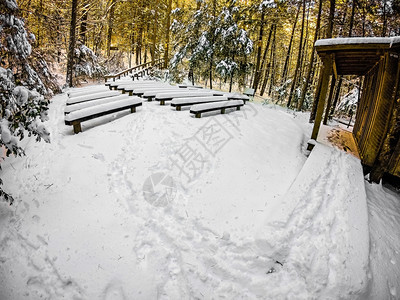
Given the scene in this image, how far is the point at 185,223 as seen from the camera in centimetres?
355

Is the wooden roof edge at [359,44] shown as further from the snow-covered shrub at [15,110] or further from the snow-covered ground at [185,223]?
the snow-covered shrub at [15,110]

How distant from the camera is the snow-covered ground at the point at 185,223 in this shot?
8.70 ft

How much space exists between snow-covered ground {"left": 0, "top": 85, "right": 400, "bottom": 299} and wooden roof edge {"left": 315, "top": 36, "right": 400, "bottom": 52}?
293 centimetres

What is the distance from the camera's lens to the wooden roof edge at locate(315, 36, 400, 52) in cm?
461

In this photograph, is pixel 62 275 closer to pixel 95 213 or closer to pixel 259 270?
pixel 95 213

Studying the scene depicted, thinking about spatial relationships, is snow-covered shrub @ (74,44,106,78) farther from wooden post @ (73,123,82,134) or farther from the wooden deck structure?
the wooden deck structure

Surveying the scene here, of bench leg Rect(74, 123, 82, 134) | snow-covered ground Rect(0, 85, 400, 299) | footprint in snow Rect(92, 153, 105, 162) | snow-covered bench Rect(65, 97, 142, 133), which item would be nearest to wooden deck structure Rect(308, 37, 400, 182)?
snow-covered ground Rect(0, 85, 400, 299)

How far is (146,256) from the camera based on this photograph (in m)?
2.97

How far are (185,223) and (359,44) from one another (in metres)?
5.83

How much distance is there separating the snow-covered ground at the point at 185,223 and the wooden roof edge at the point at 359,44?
293 centimetres

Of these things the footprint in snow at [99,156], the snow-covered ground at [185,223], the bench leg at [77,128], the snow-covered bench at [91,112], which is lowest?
the snow-covered ground at [185,223]

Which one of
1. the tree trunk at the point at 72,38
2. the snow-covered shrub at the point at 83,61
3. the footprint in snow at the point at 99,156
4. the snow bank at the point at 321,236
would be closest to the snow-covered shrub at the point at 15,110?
the footprint in snow at the point at 99,156

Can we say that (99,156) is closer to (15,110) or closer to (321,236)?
(15,110)

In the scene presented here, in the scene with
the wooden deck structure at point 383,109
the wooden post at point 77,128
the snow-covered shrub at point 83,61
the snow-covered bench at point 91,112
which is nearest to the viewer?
the wooden deck structure at point 383,109
